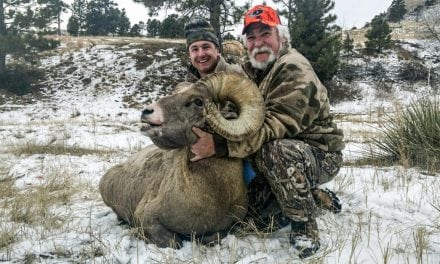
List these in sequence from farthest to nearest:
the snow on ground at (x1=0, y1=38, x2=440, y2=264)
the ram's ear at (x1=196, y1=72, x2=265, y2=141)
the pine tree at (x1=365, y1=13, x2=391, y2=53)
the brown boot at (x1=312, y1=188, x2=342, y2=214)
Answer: the pine tree at (x1=365, y1=13, x2=391, y2=53) → the brown boot at (x1=312, y1=188, x2=342, y2=214) → the ram's ear at (x1=196, y1=72, x2=265, y2=141) → the snow on ground at (x1=0, y1=38, x2=440, y2=264)

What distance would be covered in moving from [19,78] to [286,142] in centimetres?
2435

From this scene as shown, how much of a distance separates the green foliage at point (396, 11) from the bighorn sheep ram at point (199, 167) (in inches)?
2507

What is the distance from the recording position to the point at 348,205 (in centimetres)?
457

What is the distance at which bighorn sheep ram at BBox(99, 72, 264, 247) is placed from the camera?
11.1 ft

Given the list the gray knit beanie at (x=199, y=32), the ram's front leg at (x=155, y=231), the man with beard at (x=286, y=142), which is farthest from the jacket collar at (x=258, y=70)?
the ram's front leg at (x=155, y=231)

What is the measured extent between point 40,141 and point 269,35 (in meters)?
7.19

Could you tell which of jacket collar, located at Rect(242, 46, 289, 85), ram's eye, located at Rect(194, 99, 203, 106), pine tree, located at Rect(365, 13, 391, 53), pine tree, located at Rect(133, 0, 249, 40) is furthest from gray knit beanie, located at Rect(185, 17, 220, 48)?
pine tree, located at Rect(365, 13, 391, 53)

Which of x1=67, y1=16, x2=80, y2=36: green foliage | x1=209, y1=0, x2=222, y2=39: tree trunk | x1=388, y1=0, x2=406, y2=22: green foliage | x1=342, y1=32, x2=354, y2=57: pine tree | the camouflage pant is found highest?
x1=388, y1=0, x2=406, y2=22: green foliage

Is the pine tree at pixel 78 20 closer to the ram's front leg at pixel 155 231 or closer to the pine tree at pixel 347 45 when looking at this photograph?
the pine tree at pixel 347 45

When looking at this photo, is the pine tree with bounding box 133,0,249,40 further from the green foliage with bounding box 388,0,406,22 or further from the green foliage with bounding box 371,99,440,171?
the green foliage with bounding box 388,0,406,22

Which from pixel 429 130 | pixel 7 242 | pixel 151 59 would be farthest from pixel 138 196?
pixel 151 59

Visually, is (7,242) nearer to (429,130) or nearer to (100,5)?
(429,130)

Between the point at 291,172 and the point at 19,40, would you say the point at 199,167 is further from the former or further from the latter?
the point at 19,40

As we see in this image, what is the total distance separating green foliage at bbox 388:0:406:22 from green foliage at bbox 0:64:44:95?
51.4 m
